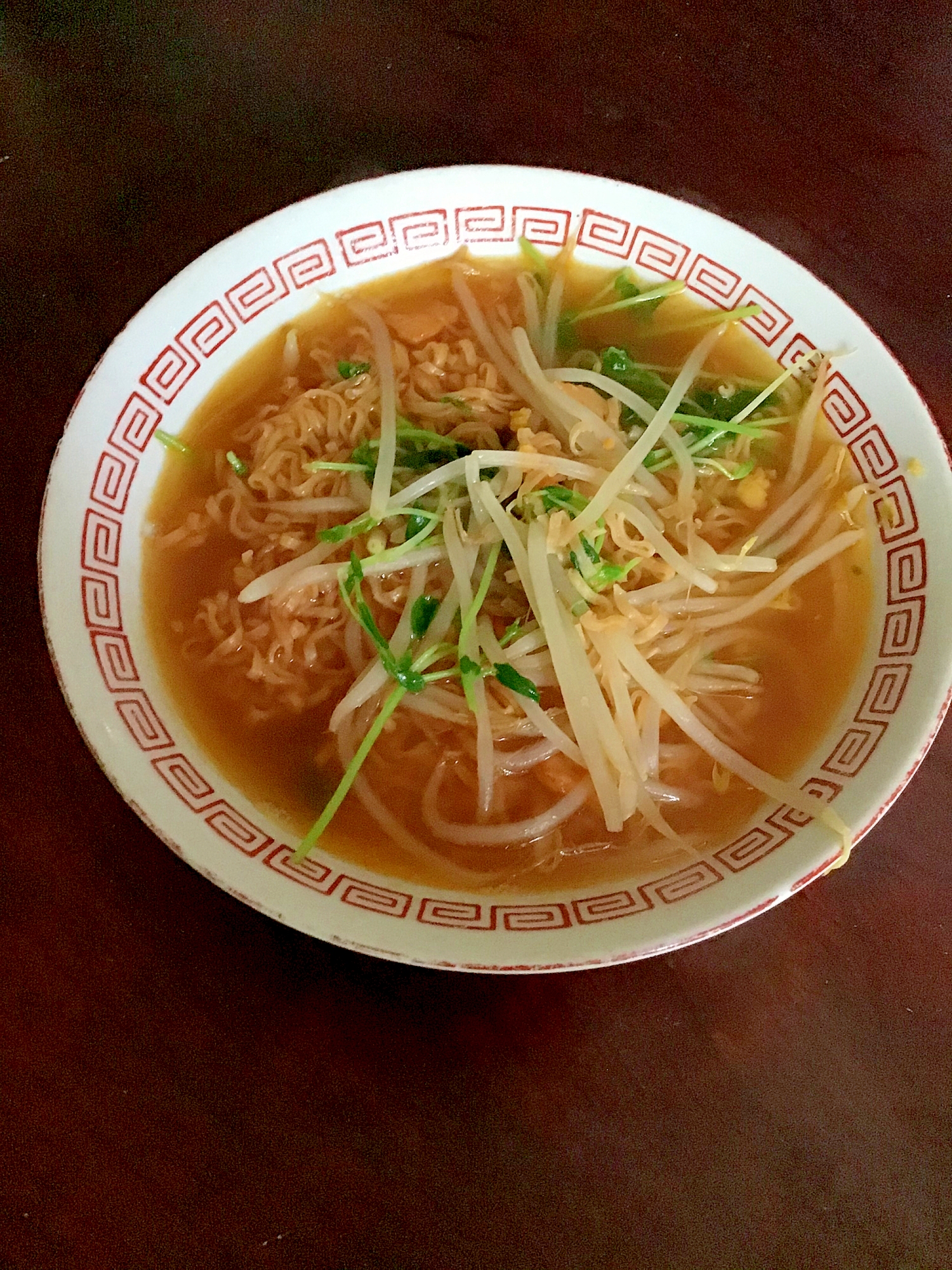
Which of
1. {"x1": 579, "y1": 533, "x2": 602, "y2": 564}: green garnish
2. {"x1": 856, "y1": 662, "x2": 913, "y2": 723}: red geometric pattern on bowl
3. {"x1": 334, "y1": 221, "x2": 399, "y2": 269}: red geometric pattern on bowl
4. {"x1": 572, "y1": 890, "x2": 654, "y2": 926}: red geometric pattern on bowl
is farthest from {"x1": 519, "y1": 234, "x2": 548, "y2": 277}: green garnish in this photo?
{"x1": 572, "y1": 890, "x2": 654, "y2": 926}: red geometric pattern on bowl

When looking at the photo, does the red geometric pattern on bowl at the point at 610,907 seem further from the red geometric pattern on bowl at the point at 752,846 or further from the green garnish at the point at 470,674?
the green garnish at the point at 470,674

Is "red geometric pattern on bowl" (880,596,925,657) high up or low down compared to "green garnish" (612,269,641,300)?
down

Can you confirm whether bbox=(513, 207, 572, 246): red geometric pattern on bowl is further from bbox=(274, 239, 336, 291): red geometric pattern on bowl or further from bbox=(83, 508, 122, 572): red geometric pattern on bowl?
bbox=(83, 508, 122, 572): red geometric pattern on bowl

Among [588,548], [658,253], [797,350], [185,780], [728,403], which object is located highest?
[658,253]

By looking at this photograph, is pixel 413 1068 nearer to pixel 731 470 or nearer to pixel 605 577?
pixel 605 577

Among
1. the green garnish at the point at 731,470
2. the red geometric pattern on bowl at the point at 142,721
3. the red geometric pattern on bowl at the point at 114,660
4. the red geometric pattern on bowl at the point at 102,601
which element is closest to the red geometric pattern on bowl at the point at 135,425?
the red geometric pattern on bowl at the point at 102,601

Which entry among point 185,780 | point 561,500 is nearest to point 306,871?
point 185,780

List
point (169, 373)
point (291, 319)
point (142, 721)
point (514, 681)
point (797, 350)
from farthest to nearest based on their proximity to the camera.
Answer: point (291, 319) → point (797, 350) → point (169, 373) → point (514, 681) → point (142, 721)

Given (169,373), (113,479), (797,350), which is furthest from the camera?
(797,350)

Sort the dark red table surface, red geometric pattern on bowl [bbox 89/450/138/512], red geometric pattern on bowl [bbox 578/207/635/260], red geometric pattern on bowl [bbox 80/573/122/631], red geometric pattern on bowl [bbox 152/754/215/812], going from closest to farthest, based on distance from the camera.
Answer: the dark red table surface < red geometric pattern on bowl [bbox 152/754/215/812] < red geometric pattern on bowl [bbox 80/573/122/631] < red geometric pattern on bowl [bbox 89/450/138/512] < red geometric pattern on bowl [bbox 578/207/635/260]
